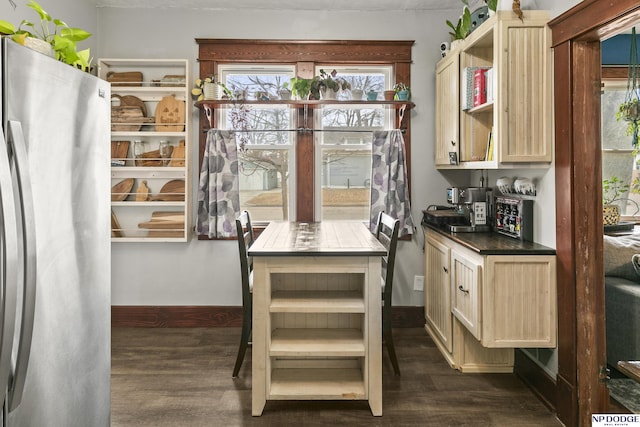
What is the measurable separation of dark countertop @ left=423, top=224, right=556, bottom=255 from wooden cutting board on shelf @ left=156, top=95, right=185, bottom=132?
231cm

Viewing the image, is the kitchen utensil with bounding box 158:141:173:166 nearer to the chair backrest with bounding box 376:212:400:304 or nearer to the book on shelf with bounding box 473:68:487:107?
the chair backrest with bounding box 376:212:400:304

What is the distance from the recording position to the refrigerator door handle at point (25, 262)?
4.09ft

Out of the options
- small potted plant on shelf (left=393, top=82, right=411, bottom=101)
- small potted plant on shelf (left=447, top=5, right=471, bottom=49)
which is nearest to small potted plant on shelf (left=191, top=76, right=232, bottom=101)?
small potted plant on shelf (left=393, top=82, right=411, bottom=101)

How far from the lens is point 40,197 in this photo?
54.2 inches

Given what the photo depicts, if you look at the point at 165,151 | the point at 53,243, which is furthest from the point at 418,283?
the point at 53,243

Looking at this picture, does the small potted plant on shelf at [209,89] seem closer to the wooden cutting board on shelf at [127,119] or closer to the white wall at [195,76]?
the white wall at [195,76]

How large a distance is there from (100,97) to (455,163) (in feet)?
8.07

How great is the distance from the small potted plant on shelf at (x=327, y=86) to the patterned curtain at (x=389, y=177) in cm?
46

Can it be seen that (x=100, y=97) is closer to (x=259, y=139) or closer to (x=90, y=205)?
(x=90, y=205)

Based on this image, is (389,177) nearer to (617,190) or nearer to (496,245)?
(496,245)

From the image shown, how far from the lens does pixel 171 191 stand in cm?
397

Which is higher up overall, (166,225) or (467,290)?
(166,225)

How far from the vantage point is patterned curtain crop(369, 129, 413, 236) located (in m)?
3.97

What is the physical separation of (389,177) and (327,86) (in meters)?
0.88
